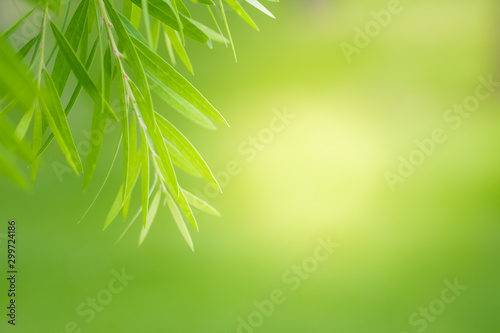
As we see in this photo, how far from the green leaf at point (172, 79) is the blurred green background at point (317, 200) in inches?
55.5

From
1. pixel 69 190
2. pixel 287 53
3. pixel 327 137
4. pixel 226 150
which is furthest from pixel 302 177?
pixel 69 190

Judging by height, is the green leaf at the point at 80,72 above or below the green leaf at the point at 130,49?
below

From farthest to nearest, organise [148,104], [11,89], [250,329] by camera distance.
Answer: [250,329] → [148,104] → [11,89]

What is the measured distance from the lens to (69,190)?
81.9 inches

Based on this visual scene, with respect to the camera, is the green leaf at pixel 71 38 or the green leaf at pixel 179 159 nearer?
the green leaf at pixel 71 38

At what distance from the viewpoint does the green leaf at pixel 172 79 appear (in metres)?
0.71

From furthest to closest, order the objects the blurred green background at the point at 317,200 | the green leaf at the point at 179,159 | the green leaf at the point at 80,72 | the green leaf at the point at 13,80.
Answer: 1. the blurred green background at the point at 317,200
2. the green leaf at the point at 179,159
3. the green leaf at the point at 80,72
4. the green leaf at the point at 13,80

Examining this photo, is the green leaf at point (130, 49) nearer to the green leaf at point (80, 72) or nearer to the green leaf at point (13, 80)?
the green leaf at point (80, 72)

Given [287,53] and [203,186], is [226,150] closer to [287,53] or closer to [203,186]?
[203,186]

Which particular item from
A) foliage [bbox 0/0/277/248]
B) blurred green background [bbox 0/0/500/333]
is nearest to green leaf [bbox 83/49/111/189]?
foliage [bbox 0/0/277/248]

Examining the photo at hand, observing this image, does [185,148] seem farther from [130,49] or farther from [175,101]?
[130,49]

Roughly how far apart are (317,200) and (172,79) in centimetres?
157

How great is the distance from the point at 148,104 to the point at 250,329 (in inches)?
62.8

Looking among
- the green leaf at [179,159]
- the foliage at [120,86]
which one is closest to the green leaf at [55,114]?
the foliage at [120,86]
